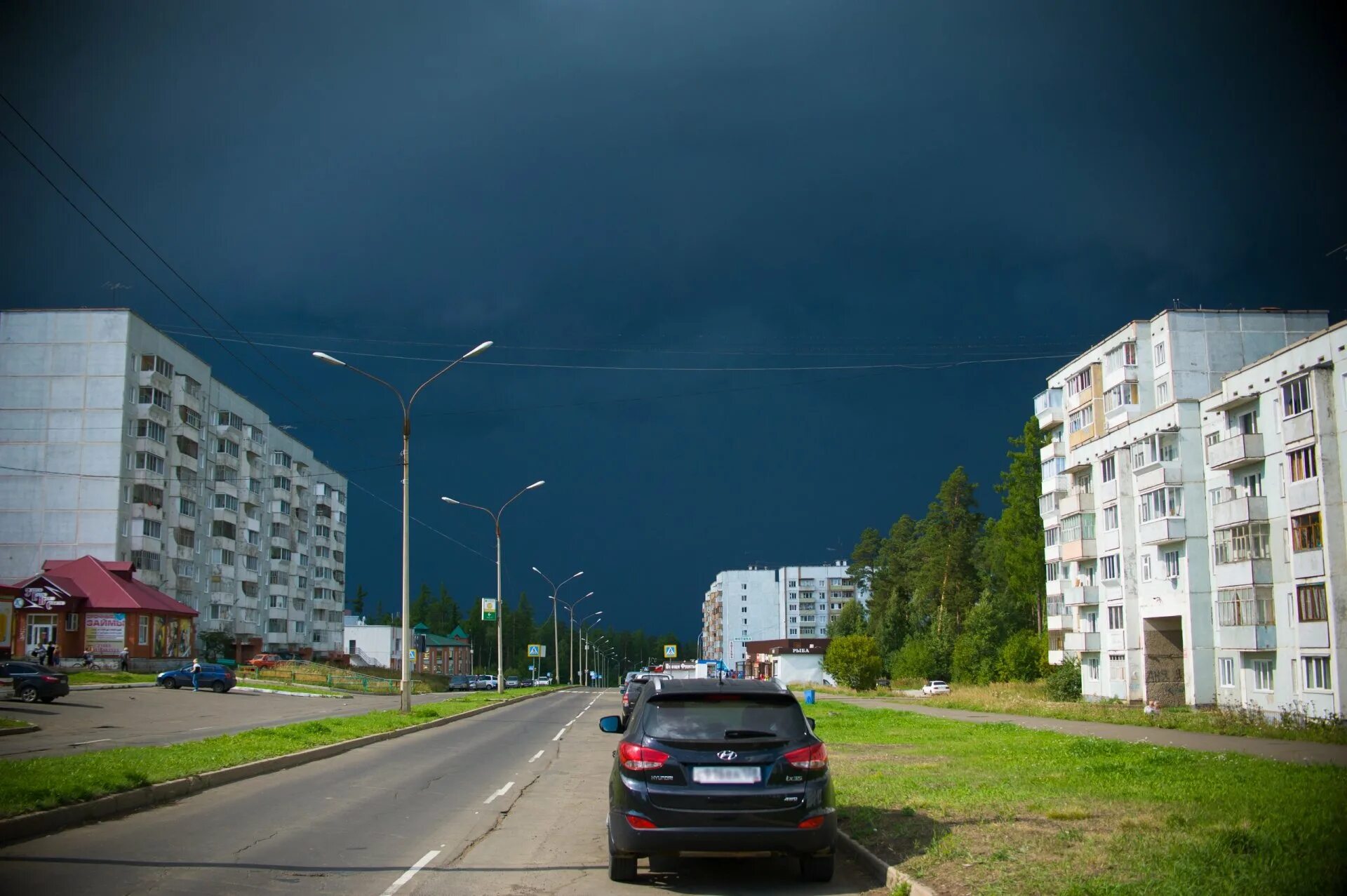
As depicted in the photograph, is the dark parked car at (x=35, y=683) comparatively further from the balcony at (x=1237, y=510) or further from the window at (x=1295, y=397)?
the window at (x=1295, y=397)

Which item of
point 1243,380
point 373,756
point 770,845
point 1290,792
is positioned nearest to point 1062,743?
point 1290,792

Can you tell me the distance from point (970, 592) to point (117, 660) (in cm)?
6581

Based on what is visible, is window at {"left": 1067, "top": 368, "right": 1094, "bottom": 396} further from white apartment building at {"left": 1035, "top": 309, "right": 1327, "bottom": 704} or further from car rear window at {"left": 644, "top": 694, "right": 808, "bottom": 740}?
car rear window at {"left": 644, "top": 694, "right": 808, "bottom": 740}

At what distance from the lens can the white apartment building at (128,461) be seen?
218 ft

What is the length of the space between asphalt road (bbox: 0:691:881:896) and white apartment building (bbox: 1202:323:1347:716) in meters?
28.1

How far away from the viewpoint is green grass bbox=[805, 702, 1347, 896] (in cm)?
759

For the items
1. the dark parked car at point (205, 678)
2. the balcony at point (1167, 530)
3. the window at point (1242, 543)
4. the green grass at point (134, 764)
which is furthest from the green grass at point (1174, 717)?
the dark parked car at point (205, 678)

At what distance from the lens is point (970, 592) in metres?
92.2

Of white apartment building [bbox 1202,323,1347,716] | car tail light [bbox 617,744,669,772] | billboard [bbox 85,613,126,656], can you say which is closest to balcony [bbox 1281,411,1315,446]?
white apartment building [bbox 1202,323,1347,716]

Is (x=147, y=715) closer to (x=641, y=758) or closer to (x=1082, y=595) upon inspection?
(x=641, y=758)

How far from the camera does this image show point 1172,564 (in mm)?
45062

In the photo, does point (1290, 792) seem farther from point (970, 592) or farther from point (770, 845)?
point (970, 592)

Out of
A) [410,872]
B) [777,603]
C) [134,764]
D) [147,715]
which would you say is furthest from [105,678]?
[777,603]

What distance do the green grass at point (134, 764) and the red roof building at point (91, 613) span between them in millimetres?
41282
